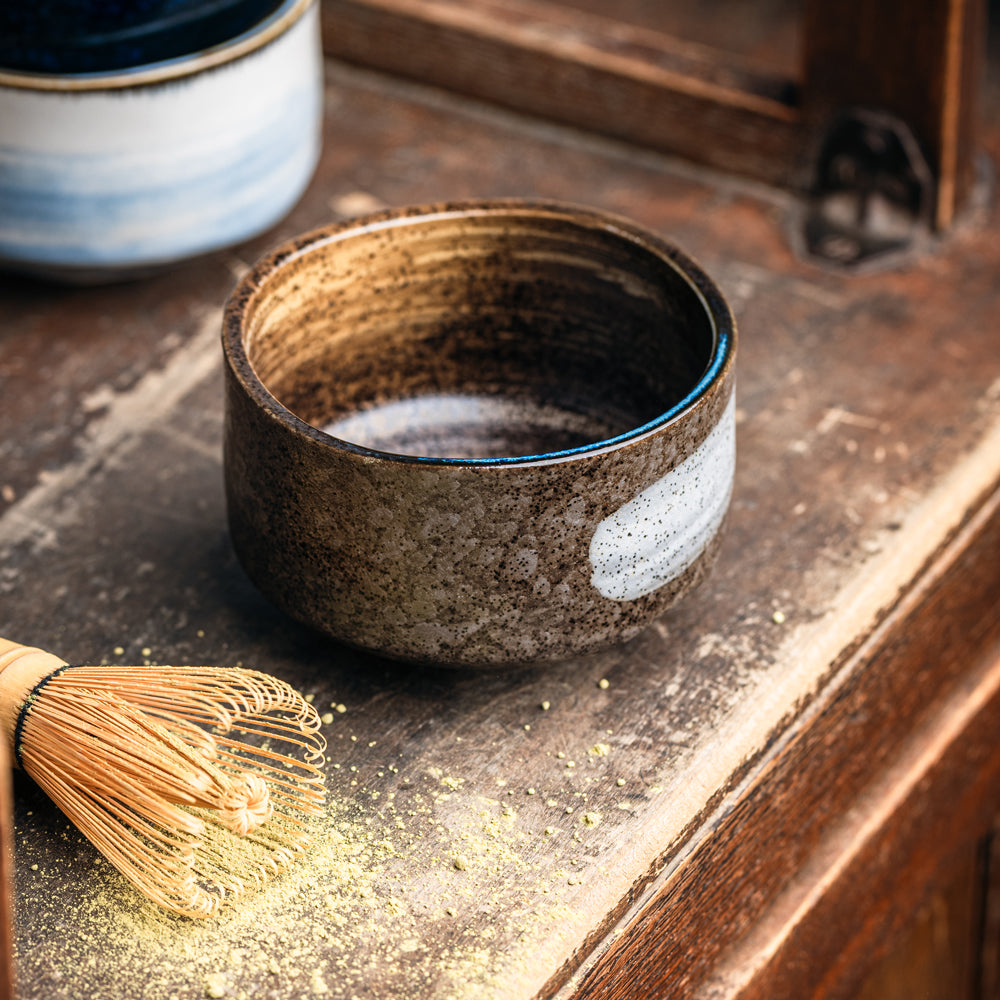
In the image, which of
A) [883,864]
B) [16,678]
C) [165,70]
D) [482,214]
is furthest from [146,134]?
[883,864]

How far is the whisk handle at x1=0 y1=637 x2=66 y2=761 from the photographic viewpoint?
52 cm

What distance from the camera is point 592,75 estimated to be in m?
0.96

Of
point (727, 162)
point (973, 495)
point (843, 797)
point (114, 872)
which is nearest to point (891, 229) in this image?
point (727, 162)

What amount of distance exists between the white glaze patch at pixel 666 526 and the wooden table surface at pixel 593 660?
8cm

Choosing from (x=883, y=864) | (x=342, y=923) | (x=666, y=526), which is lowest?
(x=883, y=864)

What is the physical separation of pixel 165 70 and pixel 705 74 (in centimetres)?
40

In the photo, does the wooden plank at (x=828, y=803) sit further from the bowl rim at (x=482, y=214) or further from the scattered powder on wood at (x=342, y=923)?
the bowl rim at (x=482, y=214)

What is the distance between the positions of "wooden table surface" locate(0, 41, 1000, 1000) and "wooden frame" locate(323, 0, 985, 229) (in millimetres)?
30

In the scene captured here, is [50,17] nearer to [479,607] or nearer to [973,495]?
[479,607]

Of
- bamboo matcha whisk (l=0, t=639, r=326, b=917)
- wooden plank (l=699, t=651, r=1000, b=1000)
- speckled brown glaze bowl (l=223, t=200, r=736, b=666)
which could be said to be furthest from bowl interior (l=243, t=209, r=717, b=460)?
wooden plank (l=699, t=651, r=1000, b=1000)

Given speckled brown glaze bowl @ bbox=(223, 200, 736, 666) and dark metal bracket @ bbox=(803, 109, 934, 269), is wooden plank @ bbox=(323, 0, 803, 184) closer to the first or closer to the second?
dark metal bracket @ bbox=(803, 109, 934, 269)

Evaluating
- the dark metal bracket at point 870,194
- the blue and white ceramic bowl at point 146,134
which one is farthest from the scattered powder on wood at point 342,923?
the dark metal bracket at point 870,194

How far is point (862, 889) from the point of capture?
781 mm

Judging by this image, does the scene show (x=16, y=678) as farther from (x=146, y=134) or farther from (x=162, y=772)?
(x=146, y=134)
